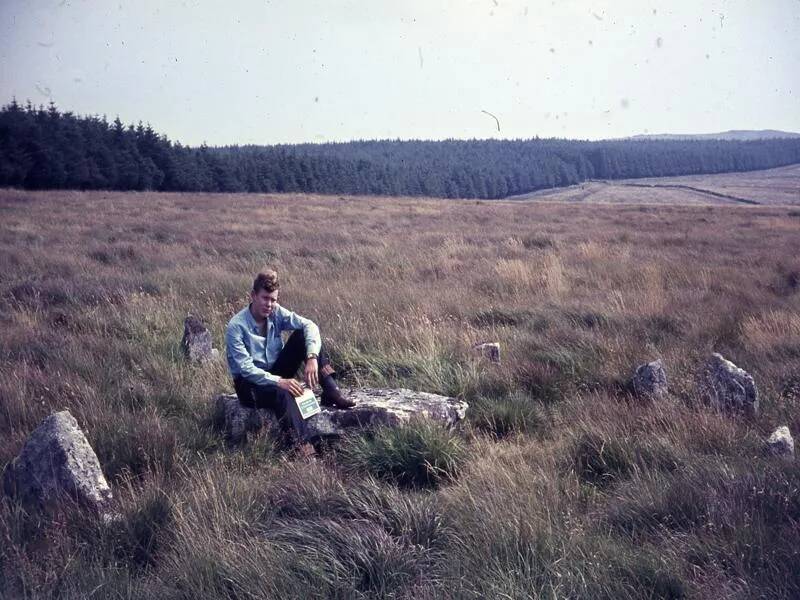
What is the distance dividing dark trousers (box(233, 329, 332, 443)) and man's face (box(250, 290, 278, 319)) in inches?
11.0

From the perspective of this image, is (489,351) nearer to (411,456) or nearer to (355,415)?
(355,415)

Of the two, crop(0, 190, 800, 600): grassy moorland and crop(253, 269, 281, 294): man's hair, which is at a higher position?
crop(253, 269, 281, 294): man's hair

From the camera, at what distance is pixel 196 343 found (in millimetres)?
6094

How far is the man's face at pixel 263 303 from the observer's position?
4541mm

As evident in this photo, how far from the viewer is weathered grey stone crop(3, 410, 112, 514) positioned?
325 centimetres

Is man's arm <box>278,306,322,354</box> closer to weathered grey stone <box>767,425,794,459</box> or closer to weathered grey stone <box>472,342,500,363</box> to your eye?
weathered grey stone <box>472,342,500,363</box>

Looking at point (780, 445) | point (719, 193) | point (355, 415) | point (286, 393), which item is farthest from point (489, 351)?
point (719, 193)

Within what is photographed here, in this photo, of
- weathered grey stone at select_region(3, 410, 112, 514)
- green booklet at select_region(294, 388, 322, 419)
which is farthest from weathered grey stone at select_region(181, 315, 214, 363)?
weathered grey stone at select_region(3, 410, 112, 514)

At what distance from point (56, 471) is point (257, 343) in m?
1.67

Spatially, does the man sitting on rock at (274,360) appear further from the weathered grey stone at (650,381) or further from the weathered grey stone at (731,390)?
the weathered grey stone at (731,390)

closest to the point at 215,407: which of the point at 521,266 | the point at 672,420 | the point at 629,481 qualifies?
the point at 629,481

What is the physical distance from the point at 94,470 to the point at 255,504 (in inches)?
36.2

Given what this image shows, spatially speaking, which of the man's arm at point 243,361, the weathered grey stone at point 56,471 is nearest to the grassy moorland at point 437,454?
the weathered grey stone at point 56,471

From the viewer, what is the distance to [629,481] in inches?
138
